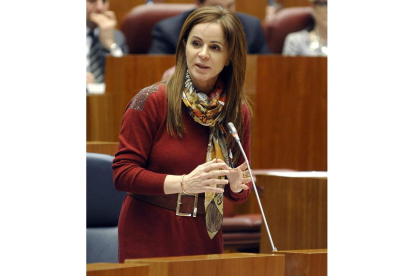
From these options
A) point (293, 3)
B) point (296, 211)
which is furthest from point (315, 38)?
point (293, 3)

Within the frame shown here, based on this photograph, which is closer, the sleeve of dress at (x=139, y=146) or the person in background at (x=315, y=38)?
the sleeve of dress at (x=139, y=146)

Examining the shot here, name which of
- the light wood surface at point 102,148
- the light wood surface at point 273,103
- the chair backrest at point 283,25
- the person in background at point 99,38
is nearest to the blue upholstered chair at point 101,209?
the light wood surface at point 102,148

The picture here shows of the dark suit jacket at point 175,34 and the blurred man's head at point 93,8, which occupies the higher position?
the blurred man's head at point 93,8

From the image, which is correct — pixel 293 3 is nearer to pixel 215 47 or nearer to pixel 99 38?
pixel 99 38

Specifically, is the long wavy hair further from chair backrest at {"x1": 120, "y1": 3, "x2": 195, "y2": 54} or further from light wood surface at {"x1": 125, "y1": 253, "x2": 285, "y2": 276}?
chair backrest at {"x1": 120, "y1": 3, "x2": 195, "y2": 54}

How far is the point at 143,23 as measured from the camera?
2.32m

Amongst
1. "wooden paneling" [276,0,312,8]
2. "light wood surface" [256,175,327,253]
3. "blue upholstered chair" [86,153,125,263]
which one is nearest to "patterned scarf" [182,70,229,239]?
"blue upholstered chair" [86,153,125,263]

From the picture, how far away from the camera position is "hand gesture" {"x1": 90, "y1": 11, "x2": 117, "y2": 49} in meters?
2.21

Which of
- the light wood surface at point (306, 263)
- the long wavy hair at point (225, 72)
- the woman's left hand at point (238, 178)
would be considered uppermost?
the long wavy hair at point (225, 72)

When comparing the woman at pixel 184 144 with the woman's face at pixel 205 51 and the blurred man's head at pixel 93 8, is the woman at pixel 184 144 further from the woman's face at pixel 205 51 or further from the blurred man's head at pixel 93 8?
the blurred man's head at pixel 93 8

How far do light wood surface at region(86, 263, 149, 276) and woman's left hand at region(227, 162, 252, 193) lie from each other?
0.24 metres

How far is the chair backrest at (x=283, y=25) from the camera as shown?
2484 mm

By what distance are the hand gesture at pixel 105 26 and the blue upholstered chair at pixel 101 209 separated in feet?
3.42
